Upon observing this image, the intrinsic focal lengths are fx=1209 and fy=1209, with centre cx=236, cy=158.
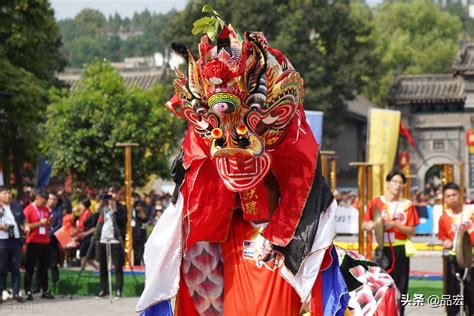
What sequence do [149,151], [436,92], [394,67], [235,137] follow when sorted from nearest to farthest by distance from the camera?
[235,137]
[149,151]
[436,92]
[394,67]

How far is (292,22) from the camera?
5078cm

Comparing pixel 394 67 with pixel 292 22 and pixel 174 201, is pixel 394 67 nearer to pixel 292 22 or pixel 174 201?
pixel 292 22

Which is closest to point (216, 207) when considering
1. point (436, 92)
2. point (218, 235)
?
point (218, 235)

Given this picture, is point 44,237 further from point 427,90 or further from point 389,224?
point 427,90

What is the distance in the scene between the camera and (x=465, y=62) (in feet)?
184

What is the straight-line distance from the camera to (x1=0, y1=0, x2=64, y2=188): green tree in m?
29.3

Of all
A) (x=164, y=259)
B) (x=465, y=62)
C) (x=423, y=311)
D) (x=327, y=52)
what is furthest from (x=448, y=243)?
(x=465, y=62)

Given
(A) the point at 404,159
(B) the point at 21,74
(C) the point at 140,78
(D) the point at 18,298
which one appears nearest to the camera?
(D) the point at 18,298

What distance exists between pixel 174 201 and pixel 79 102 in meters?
30.9

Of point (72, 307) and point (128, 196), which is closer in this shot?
point (72, 307)

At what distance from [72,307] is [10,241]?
130 centimetres

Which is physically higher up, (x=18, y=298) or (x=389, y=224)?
(x=389, y=224)

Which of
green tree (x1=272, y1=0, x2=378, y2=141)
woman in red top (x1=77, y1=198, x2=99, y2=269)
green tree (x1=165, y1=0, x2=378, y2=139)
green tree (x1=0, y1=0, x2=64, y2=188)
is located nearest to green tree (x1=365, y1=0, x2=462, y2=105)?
green tree (x1=272, y1=0, x2=378, y2=141)

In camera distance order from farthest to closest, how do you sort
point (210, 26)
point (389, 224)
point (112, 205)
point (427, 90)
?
1. point (427, 90)
2. point (112, 205)
3. point (389, 224)
4. point (210, 26)
